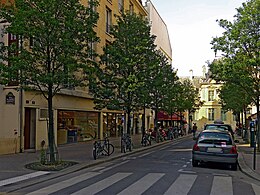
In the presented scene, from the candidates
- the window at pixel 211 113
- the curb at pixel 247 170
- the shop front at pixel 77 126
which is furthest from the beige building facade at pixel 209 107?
the curb at pixel 247 170

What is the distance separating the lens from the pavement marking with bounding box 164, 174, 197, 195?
10188mm

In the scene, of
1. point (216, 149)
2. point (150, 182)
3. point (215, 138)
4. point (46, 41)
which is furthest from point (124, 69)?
point (150, 182)

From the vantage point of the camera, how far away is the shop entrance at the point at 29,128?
22189mm

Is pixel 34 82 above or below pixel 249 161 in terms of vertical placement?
above

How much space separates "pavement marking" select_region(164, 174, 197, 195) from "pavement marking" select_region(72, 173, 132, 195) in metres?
1.69

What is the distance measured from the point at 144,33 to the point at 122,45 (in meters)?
1.82

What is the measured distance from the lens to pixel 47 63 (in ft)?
51.0

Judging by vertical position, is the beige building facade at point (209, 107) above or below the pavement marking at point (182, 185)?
above

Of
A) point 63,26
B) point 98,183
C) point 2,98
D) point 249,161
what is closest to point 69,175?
point 98,183

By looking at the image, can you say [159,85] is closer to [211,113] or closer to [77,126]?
[77,126]

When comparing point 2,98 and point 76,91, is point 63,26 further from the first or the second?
point 76,91

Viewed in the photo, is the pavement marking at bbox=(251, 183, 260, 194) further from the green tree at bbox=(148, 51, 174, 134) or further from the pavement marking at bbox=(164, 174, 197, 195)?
the green tree at bbox=(148, 51, 174, 134)

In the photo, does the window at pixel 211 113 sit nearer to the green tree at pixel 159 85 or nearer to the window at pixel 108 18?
the green tree at pixel 159 85

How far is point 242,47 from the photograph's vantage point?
70.4 feet
